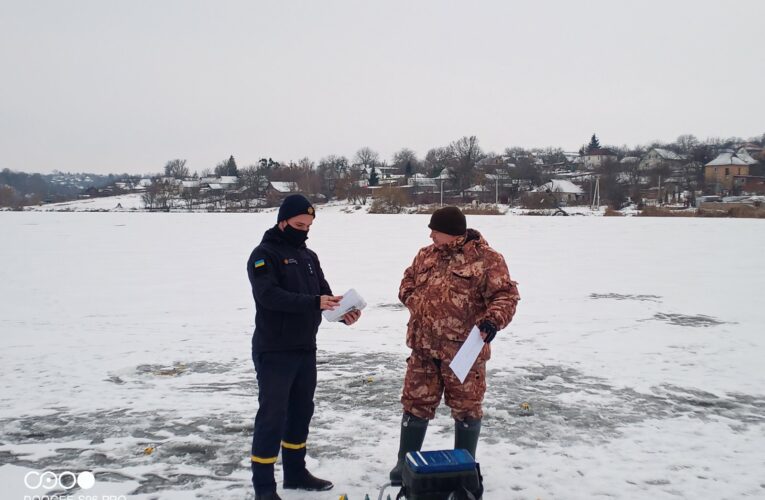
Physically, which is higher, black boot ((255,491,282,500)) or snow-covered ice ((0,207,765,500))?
black boot ((255,491,282,500))

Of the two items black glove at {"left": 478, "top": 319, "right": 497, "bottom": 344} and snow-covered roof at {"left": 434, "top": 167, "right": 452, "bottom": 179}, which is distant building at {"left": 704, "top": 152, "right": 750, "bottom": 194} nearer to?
snow-covered roof at {"left": 434, "top": 167, "right": 452, "bottom": 179}

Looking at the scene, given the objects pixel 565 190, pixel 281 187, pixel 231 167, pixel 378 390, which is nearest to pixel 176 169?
pixel 231 167

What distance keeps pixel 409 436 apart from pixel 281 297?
3.97ft

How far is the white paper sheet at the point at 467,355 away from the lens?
329cm

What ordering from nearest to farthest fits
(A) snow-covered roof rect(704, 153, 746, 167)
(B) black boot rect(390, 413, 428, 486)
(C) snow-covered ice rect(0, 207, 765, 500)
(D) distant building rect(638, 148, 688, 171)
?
(B) black boot rect(390, 413, 428, 486)
(C) snow-covered ice rect(0, 207, 765, 500)
(A) snow-covered roof rect(704, 153, 746, 167)
(D) distant building rect(638, 148, 688, 171)

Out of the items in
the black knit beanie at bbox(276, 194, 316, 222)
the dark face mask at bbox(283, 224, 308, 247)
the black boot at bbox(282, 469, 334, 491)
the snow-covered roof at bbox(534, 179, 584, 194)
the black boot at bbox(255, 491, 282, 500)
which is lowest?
the black boot at bbox(282, 469, 334, 491)

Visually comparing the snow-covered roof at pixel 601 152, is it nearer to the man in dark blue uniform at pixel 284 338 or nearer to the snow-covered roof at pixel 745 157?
the snow-covered roof at pixel 745 157

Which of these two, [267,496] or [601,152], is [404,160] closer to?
[601,152]

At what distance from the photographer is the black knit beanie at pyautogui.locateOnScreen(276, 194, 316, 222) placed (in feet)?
11.4

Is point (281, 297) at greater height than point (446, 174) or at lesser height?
lesser

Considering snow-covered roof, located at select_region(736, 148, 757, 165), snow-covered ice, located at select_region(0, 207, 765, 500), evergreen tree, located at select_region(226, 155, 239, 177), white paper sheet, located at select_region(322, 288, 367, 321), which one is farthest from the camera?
evergreen tree, located at select_region(226, 155, 239, 177)

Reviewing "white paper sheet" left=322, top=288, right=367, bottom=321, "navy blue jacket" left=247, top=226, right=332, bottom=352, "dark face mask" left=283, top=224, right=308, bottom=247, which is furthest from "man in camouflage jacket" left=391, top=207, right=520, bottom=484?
"dark face mask" left=283, top=224, right=308, bottom=247

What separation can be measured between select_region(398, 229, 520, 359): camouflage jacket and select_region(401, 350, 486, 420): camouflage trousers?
0.08 meters

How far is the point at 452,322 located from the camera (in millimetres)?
3518
